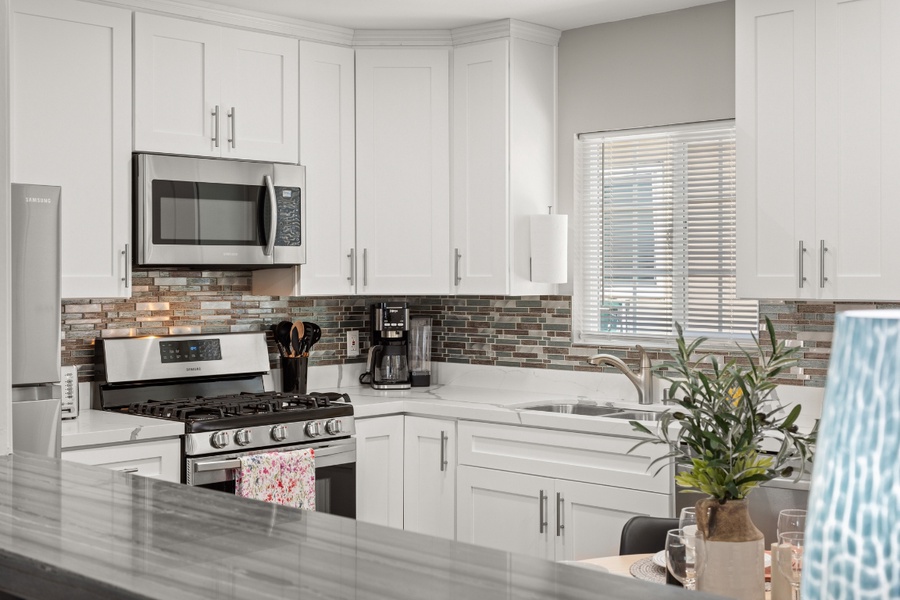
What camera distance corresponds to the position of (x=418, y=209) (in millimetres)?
4602

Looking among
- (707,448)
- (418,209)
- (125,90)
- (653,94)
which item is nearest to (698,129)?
(653,94)

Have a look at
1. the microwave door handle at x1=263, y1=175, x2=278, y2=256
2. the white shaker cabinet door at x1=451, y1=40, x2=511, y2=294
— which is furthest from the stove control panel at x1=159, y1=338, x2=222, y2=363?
the white shaker cabinet door at x1=451, y1=40, x2=511, y2=294

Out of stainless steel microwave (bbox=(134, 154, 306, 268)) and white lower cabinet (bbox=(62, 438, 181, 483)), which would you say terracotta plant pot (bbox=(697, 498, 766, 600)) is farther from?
stainless steel microwave (bbox=(134, 154, 306, 268))

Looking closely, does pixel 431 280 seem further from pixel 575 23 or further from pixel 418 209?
pixel 575 23

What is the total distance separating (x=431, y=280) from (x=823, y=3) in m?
2.01

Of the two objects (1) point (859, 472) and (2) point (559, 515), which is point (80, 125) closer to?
(2) point (559, 515)

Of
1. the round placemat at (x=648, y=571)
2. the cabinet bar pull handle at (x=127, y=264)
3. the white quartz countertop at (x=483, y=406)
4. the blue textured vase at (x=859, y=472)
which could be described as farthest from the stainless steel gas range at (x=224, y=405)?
the blue textured vase at (x=859, y=472)

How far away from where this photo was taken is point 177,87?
4004mm

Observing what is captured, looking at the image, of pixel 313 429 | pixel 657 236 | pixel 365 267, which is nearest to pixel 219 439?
pixel 313 429

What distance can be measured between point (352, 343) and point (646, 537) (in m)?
2.61

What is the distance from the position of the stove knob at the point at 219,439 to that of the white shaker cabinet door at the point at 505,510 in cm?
105

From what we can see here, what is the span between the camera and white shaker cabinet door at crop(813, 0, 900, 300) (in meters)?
3.38

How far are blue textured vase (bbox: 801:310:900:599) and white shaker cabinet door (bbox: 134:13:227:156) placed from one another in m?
3.62

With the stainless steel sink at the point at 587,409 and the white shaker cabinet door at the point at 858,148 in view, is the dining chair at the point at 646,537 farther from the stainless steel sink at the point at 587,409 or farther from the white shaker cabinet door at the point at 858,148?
the stainless steel sink at the point at 587,409
